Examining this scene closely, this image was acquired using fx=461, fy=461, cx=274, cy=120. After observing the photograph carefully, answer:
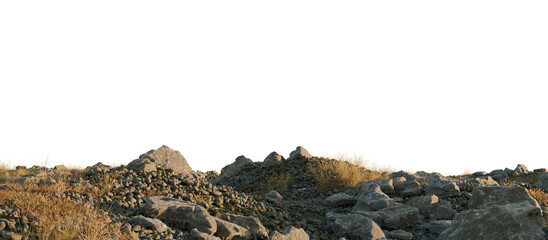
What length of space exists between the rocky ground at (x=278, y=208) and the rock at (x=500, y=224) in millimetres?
15

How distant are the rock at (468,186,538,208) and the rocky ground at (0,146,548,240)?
2cm

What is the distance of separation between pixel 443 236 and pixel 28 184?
24.9 ft

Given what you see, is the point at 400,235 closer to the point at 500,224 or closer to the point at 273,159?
the point at 500,224

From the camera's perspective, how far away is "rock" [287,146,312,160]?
16281 millimetres

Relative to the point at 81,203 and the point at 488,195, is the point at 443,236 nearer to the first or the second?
the point at 488,195

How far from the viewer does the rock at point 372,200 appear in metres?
10.6

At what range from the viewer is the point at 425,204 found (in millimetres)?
10445

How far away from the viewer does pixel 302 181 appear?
14484 millimetres

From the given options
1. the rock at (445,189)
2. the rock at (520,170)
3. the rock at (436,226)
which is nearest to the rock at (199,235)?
the rock at (436,226)

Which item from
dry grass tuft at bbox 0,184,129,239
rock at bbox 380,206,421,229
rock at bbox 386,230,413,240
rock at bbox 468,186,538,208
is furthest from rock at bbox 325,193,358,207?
dry grass tuft at bbox 0,184,129,239

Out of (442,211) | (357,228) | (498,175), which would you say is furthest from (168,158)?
(498,175)

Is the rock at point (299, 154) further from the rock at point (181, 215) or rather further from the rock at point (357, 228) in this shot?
the rock at point (181, 215)

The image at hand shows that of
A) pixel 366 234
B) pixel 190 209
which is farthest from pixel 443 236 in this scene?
pixel 190 209

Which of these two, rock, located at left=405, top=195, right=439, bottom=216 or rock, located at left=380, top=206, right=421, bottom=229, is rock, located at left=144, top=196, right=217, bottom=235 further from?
rock, located at left=405, top=195, right=439, bottom=216
